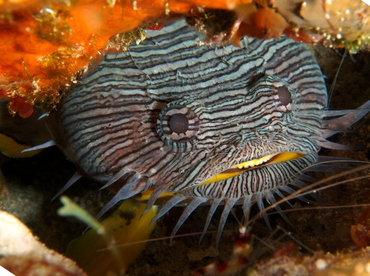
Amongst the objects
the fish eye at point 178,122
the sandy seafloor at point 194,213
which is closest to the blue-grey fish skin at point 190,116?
the fish eye at point 178,122

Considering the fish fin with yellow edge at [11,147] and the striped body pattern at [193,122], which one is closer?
the striped body pattern at [193,122]

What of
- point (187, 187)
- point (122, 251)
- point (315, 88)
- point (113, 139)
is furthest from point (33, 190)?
point (315, 88)

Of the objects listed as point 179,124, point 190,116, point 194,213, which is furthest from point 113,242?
point 190,116

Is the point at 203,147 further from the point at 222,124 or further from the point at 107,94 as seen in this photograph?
the point at 107,94

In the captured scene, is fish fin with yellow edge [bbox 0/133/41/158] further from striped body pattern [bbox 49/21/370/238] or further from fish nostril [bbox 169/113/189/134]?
fish nostril [bbox 169/113/189/134]

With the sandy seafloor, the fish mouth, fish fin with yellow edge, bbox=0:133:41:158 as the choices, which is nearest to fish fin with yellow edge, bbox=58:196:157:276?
the sandy seafloor

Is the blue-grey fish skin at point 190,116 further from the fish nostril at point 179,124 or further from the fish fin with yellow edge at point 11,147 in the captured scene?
the fish fin with yellow edge at point 11,147

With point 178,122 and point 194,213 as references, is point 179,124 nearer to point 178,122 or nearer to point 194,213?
point 178,122

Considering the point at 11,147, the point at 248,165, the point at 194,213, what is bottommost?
the point at 194,213
